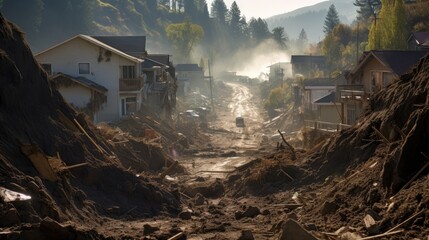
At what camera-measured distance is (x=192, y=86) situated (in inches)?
4921

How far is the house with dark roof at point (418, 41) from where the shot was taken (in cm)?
5612

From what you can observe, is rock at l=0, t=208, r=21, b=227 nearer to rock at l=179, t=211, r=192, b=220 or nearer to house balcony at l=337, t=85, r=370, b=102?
rock at l=179, t=211, r=192, b=220

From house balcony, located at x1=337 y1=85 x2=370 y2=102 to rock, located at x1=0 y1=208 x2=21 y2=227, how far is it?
2794 centimetres

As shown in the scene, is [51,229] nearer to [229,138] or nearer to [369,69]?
[369,69]

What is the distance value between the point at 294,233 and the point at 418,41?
49381 mm

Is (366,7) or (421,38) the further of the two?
(366,7)

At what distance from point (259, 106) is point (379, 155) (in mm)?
83933

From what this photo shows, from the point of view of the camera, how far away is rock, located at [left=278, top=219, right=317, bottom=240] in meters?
13.7

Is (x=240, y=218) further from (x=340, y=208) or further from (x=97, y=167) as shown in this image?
(x=97, y=167)

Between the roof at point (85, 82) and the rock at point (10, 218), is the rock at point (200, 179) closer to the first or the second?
the roof at point (85, 82)

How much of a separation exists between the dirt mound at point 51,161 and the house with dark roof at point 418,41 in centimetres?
3807

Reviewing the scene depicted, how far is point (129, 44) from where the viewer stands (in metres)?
64.7

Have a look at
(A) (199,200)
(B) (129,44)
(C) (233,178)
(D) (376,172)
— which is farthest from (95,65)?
(D) (376,172)

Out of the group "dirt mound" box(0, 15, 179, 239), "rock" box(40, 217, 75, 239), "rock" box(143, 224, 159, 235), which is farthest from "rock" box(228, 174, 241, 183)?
"rock" box(40, 217, 75, 239)
